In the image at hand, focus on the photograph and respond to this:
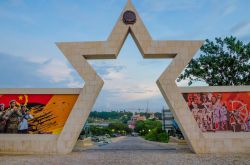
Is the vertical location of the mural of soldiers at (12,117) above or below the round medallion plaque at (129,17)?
below

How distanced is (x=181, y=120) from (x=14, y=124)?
9882mm

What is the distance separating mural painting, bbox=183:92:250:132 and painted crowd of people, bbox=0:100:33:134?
9620 mm

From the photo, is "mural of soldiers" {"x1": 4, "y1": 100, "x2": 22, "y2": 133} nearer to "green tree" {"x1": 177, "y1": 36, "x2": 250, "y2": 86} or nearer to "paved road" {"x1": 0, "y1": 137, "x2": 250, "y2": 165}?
"paved road" {"x1": 0, "y1": 137, "x2": 250, "y2": 165}

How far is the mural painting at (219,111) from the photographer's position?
1819 centimetres

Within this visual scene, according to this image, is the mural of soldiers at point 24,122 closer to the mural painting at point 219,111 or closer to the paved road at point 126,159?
the paved road at point 126,159

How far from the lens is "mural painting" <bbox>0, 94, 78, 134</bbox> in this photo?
18438 millimetres

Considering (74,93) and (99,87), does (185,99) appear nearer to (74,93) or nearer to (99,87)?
(99,87)

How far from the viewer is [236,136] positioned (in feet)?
58.9

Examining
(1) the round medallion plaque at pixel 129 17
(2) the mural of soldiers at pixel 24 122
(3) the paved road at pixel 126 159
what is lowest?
(3) the paved road at pixel 126 159

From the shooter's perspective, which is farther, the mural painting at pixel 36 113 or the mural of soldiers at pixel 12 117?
the mural of soldiers at pixel 12 117

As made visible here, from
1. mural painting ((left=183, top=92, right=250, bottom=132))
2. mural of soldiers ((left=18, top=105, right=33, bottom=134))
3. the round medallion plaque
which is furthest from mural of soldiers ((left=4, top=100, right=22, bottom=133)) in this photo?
mural painting ((left=183, top=92, right=250, bottom=132))

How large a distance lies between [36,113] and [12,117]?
1490 millimetres

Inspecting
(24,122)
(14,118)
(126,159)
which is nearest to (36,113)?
(24,122)

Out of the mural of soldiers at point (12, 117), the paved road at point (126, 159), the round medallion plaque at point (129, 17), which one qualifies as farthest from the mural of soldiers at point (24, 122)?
the round medallion plaque at point (129, 17)
